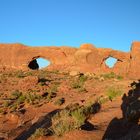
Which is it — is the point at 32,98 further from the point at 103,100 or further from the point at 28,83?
the point at 103,100

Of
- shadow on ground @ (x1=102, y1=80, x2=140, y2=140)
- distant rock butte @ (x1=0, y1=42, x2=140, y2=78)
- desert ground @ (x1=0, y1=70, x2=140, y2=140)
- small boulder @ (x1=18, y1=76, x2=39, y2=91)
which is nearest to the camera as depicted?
shadow on ground @ (x1=102, y1=80, x2=140, y2=140)

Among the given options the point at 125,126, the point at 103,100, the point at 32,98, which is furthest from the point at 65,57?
the point at 125,126

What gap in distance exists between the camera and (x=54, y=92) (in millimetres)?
24516

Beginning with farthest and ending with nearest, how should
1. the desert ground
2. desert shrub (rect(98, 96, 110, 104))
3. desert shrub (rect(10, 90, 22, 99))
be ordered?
→ 1. desert shrub (rect(10, 90, 22, 99))
2. desert shrub (rect(98, 96, 110, 104))
3. the desert ground

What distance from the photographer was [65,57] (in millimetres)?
48844

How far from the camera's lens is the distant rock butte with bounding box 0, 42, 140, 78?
155 ft

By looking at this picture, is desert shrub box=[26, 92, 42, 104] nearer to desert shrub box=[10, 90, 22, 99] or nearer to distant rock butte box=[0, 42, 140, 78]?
desert shrub box=[10, 90, 22, 99]

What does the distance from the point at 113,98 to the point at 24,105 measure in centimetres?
794

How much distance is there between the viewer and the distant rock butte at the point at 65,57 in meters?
47.3

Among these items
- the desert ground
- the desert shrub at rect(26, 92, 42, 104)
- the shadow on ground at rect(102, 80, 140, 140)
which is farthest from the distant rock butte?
the shadow on ground at rect(102, 80, 140, 140)

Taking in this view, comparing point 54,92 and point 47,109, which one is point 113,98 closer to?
point 47,109

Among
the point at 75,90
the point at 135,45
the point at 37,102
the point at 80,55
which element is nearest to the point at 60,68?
the point at 80,55

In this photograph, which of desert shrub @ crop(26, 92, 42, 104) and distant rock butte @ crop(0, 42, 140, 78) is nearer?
desert shrub @ crop(26, 92, 42, 104)

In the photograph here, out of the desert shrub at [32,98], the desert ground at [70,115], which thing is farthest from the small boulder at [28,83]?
the desert shrub at [32,98]
